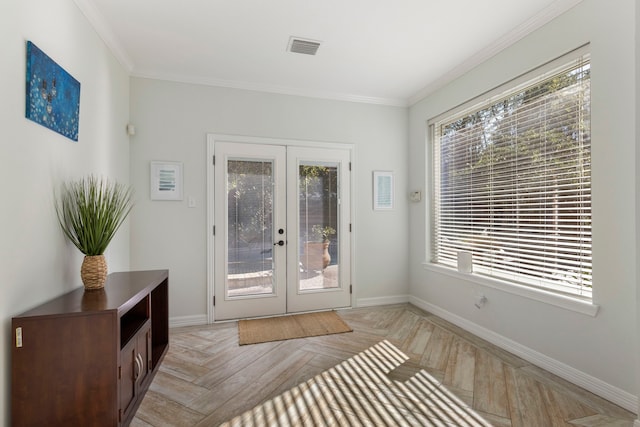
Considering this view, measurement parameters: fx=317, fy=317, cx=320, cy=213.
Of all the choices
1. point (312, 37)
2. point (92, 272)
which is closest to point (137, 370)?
point (92, 272)

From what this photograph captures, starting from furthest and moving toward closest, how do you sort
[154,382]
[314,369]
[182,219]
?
[182,219], [314,369], [154,382]

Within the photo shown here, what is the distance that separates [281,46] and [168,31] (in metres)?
0.95

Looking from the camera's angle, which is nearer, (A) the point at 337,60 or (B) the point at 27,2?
(B) the point at 27,2

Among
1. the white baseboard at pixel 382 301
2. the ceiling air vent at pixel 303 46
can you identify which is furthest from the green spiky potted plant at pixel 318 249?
the ceiling air vent at pixel 303 46

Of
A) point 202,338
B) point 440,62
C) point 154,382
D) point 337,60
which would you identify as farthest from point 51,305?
point 440,62

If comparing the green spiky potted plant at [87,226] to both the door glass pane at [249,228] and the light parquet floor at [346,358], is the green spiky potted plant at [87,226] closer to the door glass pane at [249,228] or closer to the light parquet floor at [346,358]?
the light parquet floor at [346,358]

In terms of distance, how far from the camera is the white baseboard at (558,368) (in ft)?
6.46

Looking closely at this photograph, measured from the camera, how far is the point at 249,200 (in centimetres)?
366

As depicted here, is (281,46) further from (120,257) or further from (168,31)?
(120,257)

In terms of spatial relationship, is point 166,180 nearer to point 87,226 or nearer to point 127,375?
point 87,226

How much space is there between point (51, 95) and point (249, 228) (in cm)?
214

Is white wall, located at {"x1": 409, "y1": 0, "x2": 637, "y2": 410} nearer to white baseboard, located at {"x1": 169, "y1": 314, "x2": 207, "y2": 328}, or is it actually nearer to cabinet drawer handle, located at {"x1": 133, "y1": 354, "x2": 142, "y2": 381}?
A: cabinet drawer handle, located at {"x1": 133, "y1": 354, "x2": 142, "y2": 381}

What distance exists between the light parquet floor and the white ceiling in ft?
8.87

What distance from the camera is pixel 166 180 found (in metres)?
3.39
